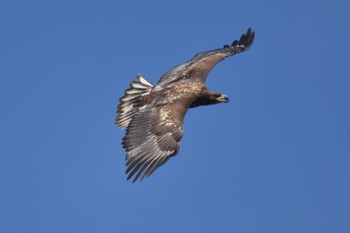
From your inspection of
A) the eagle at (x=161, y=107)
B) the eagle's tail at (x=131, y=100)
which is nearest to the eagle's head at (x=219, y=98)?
the eagle at (x=161, y=107)

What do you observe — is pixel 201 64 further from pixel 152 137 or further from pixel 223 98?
pixel 152 137

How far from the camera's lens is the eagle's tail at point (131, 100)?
1723cm

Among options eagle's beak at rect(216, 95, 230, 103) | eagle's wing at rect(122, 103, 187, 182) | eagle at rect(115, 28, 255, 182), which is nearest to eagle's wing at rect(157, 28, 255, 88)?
eagle at rect(115, 28, 255, 182)

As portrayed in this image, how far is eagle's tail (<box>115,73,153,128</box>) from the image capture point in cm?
1723

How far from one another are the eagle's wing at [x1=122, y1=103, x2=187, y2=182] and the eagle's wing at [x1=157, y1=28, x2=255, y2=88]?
1.32 metres

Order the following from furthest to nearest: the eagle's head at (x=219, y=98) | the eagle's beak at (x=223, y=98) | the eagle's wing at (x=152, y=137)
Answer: the eagle's beak at (x=223, y=98) → the eagle's head at (x=219, y=98) → the eagle's wing at (x=152, y=137)

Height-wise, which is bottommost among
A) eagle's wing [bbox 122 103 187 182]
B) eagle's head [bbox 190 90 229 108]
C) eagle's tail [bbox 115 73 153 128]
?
eagle's wing [bbox 122 103 187 182]

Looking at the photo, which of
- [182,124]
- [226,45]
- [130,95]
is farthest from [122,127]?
[226,45]

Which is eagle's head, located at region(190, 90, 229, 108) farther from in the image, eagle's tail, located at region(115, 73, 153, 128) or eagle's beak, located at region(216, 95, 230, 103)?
eagle's tail, located at region(115, 73, 153, 128)

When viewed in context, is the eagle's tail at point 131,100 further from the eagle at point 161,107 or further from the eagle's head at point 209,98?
the eagle's head at point 209,98

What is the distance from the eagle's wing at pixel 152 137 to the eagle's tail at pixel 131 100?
85 cm

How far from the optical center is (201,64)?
18.2 meters

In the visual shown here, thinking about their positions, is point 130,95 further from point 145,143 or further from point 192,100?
point 145,143

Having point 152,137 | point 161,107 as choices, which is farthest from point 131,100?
point 152,137
